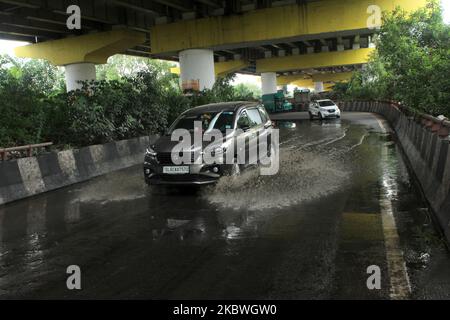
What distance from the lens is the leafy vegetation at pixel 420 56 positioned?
40.9 ft

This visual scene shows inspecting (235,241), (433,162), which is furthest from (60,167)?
(433,162)

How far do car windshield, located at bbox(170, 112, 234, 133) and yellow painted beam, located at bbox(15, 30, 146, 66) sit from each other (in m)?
19.3

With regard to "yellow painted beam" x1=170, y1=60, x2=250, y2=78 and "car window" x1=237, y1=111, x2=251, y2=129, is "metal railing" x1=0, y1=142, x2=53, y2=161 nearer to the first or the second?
"car window" x1=237, y1=111, x2=251, y2=129

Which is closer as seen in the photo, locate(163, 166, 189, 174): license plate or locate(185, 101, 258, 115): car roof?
locate(163, 166, 189, 174): license plate

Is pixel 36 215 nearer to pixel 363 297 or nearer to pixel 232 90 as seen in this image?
pixel 363 297

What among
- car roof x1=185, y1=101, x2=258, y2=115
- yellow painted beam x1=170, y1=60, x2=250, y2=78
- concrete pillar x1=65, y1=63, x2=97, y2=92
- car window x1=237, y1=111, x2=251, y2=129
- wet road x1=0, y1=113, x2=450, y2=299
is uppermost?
yellow painted beam x1=170, y1=60, x2=250, y2=78

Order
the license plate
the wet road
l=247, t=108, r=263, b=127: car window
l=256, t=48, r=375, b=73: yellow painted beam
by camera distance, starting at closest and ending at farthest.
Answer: the wet road < the license plate < l=247, t=108, r=263, b=127: car window < l=256, t=48, r=375, b=73: yellow painted beam

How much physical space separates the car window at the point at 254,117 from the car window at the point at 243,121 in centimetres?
19

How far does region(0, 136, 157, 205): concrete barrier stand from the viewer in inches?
378

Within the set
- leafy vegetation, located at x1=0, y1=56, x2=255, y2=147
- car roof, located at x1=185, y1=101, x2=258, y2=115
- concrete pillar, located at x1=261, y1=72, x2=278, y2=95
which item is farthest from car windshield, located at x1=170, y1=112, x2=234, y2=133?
concrete pillar, located at x1=261, y1=72, x2=278, y2=95

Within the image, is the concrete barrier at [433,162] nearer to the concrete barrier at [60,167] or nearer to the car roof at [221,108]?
the car roof at [221,108]

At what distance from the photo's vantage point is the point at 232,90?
2673 centimetres

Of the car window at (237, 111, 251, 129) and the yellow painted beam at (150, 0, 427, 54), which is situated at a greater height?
the yellow painted beam at (150, 0, 427, 54)

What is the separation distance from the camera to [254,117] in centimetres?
1132
